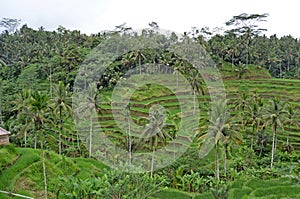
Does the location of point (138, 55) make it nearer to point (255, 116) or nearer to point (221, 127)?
point (255, 116)

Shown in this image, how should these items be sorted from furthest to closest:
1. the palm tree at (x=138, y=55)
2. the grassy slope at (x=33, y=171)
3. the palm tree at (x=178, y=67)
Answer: the palm tree at (x=138, y=55) < the palm tree at (x=178, y=67) < the grassy slope at (x=33, y=171)

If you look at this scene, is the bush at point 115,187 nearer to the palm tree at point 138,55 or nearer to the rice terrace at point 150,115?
the rice terrace at point 150,115

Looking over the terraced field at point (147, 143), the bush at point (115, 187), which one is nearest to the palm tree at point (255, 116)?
the terraced field at point (147, 143)

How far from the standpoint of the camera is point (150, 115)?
25672 mm

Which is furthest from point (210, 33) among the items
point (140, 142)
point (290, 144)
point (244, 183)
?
point (244, 183)

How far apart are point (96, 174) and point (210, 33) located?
44896mm

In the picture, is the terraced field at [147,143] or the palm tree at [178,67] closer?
the terraced field at [147,143]

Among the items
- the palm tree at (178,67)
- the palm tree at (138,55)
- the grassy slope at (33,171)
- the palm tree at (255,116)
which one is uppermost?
the palm tree at (138,55)

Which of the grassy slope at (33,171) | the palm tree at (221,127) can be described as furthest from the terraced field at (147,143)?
the palm tree at (221,127)

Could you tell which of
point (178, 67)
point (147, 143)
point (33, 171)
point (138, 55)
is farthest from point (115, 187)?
point (138, 55)

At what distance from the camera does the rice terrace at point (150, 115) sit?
65.4 feet

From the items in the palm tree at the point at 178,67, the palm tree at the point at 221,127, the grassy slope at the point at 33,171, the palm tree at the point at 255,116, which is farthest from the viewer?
the palm tree at the point at 178,67

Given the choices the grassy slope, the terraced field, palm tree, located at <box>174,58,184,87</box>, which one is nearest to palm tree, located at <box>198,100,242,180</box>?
the terraced field

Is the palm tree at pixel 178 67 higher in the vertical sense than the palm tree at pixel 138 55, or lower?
lower
